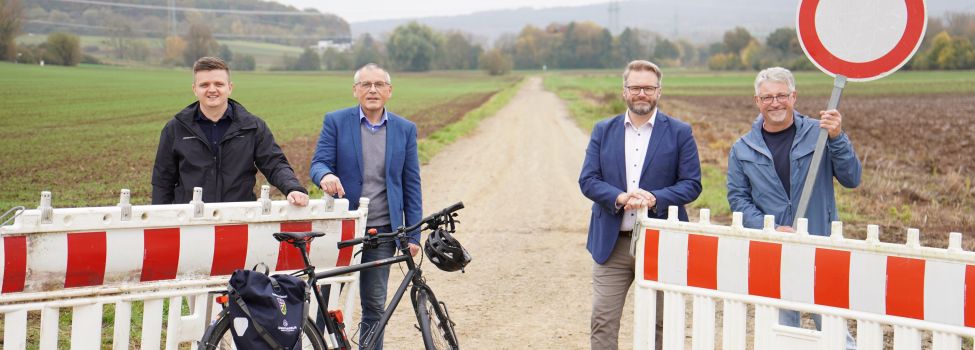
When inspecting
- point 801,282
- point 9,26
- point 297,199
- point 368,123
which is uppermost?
point 9,26

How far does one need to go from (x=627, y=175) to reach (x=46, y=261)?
282 cm

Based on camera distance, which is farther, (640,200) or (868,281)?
(640,200)

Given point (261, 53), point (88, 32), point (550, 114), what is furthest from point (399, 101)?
point (88, 32)

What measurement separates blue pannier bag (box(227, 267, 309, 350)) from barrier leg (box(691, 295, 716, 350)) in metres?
1.80

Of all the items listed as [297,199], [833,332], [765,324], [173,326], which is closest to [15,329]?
[173,326]

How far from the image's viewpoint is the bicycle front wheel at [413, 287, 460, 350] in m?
4.84

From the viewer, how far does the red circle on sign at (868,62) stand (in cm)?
425

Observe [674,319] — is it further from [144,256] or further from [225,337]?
[144,256]

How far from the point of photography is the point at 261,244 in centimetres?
475

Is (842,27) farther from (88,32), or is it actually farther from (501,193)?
(88,32)

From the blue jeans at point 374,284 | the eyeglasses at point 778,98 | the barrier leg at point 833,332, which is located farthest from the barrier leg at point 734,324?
the blue jeans at point 374,284

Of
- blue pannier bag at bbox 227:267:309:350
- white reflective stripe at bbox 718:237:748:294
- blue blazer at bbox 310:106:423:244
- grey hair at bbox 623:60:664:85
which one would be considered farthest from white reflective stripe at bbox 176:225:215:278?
white reflective stripe at bbox 718:237:748:294

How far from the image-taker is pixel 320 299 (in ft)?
15.2

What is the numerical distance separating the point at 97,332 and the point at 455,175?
572 inches
